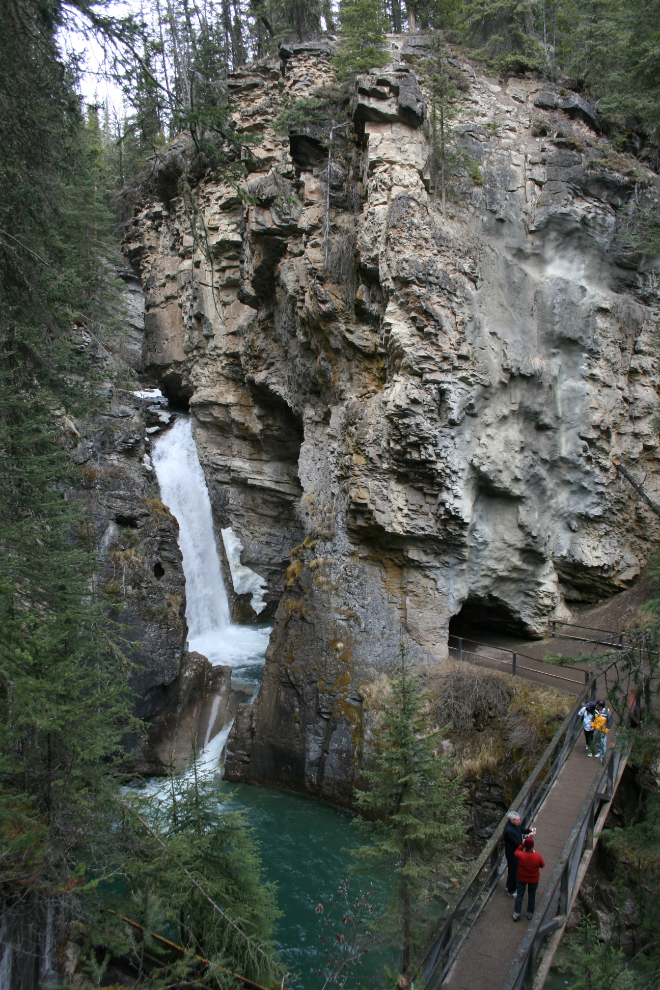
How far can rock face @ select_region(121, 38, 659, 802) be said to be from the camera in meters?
13.6

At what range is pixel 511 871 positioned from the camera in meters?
7.46

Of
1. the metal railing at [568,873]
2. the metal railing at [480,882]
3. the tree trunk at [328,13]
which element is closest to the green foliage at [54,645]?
the metal railing at [480,882]

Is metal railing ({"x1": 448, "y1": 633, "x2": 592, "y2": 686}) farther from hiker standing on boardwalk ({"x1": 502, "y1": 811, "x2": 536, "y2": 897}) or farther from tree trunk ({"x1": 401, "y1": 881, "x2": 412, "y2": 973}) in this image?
tree trunk ({"x1": 401, "y1": 881, "x2": 412, "y2": 973})

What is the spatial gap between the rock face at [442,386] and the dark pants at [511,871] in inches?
223

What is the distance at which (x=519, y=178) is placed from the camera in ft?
A: 52.3

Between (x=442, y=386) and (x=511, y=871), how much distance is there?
9.41 m

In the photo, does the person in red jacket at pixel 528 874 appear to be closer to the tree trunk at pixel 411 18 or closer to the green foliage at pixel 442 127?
the green foliage at pixel 442 127

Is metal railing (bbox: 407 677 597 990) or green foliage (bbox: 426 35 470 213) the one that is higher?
green foliage (bbox: 426 35 470 213)

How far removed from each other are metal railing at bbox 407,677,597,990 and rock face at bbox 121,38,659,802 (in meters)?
3.61

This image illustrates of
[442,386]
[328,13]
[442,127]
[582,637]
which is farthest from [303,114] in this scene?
[582,637]

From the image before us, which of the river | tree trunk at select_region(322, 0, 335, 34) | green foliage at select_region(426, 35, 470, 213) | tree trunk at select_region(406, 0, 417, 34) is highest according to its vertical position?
tree trunk at select_region(322, 0, 335, 34)

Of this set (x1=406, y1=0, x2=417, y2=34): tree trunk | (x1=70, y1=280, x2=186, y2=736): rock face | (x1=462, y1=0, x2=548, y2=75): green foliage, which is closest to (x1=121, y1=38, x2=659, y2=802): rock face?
(x1=462, y1=0, x2=548, y2=75): green foliage

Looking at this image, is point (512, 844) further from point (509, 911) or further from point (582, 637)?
point (582, 637)

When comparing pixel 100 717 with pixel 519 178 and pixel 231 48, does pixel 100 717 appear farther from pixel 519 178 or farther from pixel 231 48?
pixel 231 48
